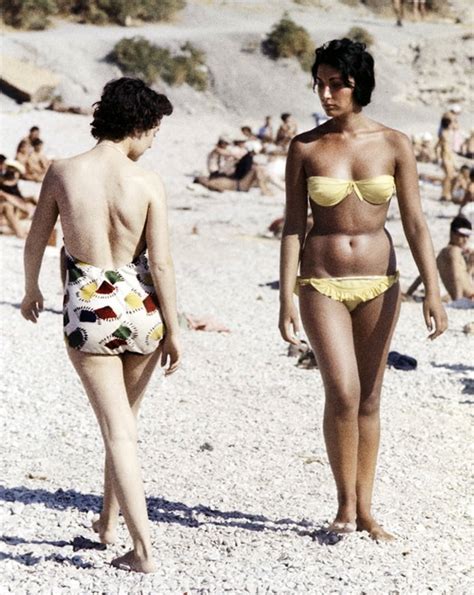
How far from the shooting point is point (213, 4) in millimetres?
49656

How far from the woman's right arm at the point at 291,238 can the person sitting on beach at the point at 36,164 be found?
15140 millimetres

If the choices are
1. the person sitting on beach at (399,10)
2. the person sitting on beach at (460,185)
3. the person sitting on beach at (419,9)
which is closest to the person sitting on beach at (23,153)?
the person sitting on beach at (460,185)

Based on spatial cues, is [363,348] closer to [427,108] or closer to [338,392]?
[338,392]

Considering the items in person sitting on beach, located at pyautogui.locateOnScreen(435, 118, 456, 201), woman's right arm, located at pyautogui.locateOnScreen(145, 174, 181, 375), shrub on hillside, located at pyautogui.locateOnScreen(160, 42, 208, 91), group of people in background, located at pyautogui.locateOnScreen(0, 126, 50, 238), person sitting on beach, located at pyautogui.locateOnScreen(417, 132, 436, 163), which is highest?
woman's right arm, located at pyautogui.locateOnScreen(145, 174, 181, 375)

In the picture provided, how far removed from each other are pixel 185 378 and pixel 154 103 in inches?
156

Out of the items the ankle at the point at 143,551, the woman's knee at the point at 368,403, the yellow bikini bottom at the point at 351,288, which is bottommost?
the ankle at the point at 143,551

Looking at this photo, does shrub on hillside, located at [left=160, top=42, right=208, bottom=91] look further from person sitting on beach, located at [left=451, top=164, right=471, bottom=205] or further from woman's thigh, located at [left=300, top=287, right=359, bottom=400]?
woman's thigh, located at [left=300, top=287, right=359, bottom=400]

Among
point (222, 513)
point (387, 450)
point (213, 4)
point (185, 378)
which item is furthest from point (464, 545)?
point (213, 4)

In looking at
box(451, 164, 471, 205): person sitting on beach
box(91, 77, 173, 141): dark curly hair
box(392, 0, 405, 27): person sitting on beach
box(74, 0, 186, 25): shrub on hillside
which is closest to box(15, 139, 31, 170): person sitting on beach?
box(451, 164, 471, 205): person sitting on beach

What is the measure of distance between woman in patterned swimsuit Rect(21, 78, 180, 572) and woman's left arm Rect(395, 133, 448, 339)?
90 cm

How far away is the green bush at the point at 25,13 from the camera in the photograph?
1667 inches

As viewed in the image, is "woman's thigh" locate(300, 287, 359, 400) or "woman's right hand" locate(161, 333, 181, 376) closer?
"woman's right hand" locate(161, 333, 181, 376)

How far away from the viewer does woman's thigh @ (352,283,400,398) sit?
4.77 m

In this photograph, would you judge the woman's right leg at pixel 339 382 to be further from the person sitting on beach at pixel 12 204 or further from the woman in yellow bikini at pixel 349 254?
the person sitting on beach at pixel 12 204
